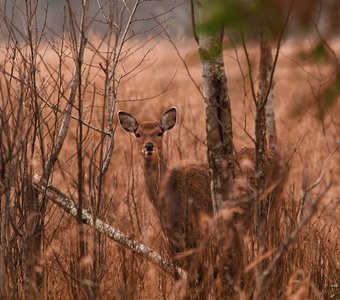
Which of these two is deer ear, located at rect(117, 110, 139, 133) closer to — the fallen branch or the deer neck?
the deer neck

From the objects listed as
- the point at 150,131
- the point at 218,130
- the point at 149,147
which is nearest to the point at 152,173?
the point at 149,147

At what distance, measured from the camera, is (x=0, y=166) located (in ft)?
16.1

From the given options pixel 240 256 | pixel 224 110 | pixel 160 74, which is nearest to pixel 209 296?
pixel 240 256

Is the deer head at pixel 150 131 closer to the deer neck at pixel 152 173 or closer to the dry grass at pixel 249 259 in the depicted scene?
the deer neck at pixel 152 173

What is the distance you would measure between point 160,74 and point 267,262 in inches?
633

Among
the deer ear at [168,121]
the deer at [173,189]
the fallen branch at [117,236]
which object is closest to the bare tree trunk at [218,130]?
the fallen branch at [117,236]

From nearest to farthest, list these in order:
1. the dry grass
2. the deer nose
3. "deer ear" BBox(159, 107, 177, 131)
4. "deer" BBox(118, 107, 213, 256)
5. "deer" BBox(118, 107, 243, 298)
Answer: the dry grass < "deer" BBox(118, 107, 243, 298) < "deer" BBox(118, 107, 213, 256) < the deer nose < "deer ear" BBox(159, 107, 177, 131)

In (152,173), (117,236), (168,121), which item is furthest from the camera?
(168,121)

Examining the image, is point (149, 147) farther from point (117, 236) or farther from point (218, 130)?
point (218, 130)

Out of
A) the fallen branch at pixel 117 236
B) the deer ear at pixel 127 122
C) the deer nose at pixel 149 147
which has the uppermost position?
the deer ear at pixel 127 122

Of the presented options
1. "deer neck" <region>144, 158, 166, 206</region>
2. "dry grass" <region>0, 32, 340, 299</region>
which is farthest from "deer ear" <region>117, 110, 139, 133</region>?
"dry grass" <region>0, 32, 340, 299</region>

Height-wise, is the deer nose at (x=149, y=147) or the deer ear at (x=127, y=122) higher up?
the deer ear at (x=127, y=122)

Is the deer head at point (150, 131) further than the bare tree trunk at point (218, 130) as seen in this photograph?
Yes

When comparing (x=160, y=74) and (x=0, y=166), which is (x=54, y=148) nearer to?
(x=0, y=166)
